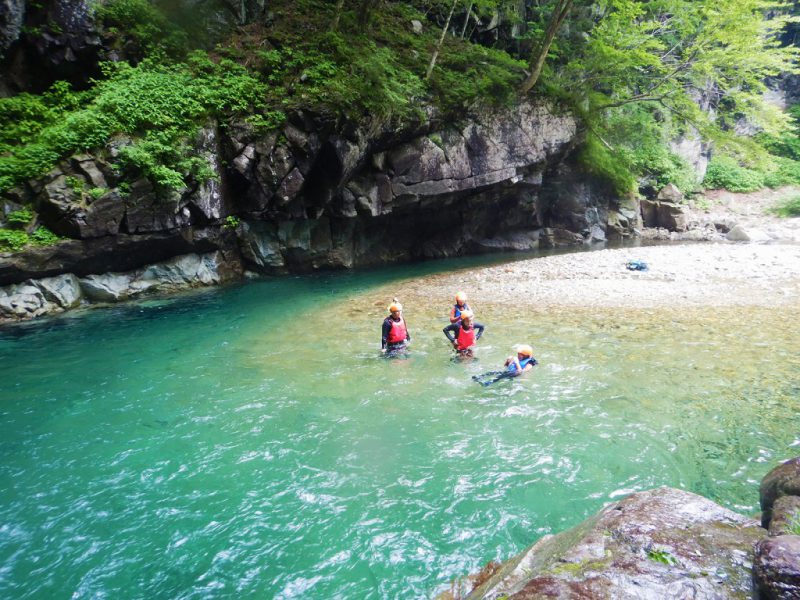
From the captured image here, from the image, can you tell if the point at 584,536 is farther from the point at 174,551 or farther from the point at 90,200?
the point at 90,200

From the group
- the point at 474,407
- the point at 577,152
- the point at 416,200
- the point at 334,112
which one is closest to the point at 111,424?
the point at 474,407

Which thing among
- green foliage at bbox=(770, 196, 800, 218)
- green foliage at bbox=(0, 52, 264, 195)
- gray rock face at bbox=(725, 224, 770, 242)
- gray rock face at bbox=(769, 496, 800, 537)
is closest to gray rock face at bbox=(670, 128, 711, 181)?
green foliage at bbox=(770, 196, 800, 218)

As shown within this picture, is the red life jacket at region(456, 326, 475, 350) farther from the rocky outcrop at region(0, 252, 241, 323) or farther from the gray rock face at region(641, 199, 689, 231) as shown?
the gray rock face at region(641, 199, 689, 231)

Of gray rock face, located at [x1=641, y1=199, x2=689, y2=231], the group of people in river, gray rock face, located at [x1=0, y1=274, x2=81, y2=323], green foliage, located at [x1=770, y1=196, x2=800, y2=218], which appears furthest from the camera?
green foliage, located at [x1=770, y1=196, x2=800, y2=218]

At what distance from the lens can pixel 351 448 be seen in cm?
661

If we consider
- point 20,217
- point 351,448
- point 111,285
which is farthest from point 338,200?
point 351,448

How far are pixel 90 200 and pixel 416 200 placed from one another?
13.8m

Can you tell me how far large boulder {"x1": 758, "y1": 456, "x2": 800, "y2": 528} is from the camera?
135 inches

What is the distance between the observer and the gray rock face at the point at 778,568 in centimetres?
222

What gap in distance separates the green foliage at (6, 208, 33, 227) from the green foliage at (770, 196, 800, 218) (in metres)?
42.8

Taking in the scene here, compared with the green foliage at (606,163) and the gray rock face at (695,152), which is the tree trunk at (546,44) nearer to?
the green foliage at (606,163)

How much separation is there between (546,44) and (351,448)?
69.6 ft

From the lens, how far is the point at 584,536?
10.8 feet

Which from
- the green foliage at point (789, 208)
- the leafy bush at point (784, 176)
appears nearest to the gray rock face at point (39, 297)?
the green foliage at point (789, 208)
